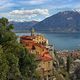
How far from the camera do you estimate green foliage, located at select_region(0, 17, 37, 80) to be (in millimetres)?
24083

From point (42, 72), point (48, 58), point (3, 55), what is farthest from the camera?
point (48, 58)

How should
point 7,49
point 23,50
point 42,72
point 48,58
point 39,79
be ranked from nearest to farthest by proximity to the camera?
point 7,49
point 23,50
point 39,79
point 42,72
point 48,58

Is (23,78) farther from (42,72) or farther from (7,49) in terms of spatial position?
(42,72)

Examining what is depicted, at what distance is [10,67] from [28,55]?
13.7ft

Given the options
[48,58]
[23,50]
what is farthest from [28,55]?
[48,58]

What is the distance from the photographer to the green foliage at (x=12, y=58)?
79.0ft

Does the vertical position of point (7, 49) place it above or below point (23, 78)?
above

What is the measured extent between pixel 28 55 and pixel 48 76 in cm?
1042

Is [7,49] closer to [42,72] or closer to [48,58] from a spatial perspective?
[42,72]

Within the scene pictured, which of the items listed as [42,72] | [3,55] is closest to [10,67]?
[3,55]

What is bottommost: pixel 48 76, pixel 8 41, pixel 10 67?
pixel 48 76

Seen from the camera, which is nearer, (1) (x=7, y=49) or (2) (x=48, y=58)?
(1) (x=7, y=49)

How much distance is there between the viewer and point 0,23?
1105 inches

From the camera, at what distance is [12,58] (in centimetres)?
2480
